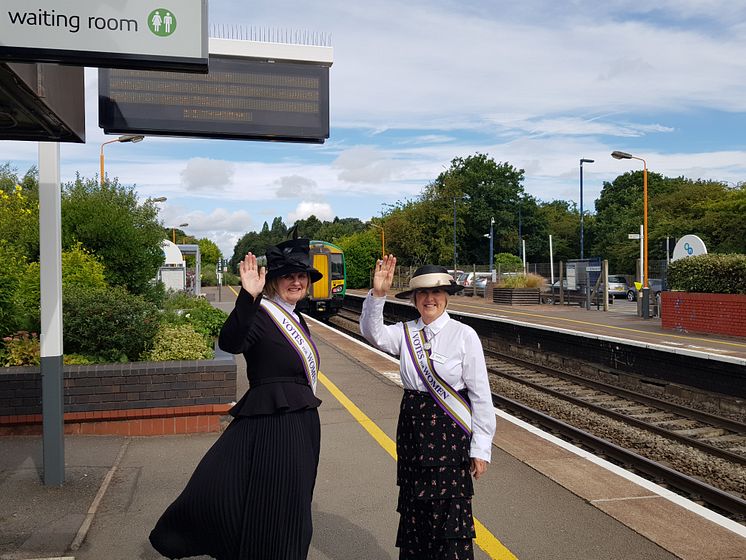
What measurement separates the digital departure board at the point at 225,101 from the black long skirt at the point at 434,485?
10.6ft

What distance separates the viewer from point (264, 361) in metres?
3.57

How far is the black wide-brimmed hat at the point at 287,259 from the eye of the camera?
369cm

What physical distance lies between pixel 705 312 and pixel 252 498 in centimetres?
2042

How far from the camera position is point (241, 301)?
136 inches

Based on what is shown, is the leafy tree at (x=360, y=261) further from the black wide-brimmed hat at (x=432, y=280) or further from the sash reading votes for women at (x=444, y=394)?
the sash reading votes for women at (x=444, y=394)

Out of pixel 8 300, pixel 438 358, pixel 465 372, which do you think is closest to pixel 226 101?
pixel 438 358

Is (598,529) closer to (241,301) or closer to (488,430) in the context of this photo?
(488,430)

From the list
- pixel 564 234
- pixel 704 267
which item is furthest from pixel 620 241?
pixel 704 267

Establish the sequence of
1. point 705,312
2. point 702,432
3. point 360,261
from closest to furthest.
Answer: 1. point 702,432
2. point 705,312
3. point 360,261

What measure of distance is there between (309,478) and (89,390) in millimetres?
4370

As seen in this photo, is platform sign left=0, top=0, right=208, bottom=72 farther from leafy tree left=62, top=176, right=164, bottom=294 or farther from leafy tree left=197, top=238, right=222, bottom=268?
leafy tree left=197, top=238, right=222, bottom=268

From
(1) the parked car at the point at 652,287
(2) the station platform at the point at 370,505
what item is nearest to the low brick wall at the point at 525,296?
(1) the parked car at the point at 652,287

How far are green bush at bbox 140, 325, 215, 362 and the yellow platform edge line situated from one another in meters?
1.93

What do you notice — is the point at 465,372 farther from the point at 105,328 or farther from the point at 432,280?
the point at 105,328
